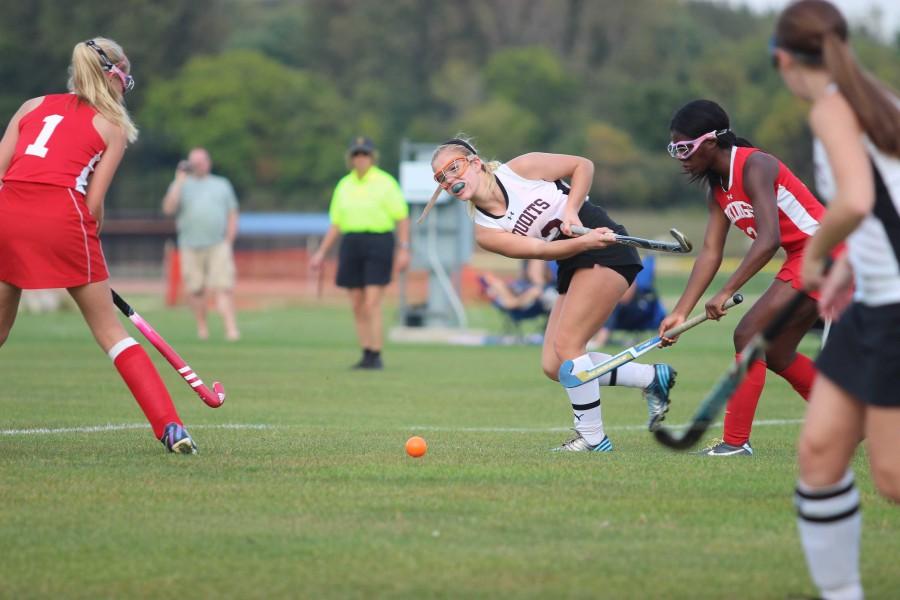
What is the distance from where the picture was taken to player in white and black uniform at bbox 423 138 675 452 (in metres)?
8.05

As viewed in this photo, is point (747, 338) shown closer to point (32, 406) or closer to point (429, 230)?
point (32, 406)

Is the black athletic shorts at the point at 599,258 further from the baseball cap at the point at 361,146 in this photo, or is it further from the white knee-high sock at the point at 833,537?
the baseball cap at the point at 361,146

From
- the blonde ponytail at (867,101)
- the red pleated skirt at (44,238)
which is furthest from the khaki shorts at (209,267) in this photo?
the blonde ponytail at (867,101)

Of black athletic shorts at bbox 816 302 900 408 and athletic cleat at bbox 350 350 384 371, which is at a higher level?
black athletic shorts at bbox 816 302 900 408

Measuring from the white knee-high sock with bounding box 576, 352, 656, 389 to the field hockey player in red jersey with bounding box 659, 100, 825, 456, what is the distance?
373 millimetres

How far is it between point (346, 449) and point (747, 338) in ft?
7.26

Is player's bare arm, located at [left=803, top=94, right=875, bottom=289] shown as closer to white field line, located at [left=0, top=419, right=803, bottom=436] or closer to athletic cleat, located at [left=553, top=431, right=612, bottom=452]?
athletic cleat, located at [left=553, top=431, right=612, bottom=452]

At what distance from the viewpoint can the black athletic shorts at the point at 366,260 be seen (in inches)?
608

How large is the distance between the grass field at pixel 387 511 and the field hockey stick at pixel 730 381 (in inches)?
16.9

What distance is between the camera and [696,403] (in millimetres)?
12016

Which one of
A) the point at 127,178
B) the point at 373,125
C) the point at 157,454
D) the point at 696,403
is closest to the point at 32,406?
the point at 157,454

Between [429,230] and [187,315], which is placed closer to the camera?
[429,230]

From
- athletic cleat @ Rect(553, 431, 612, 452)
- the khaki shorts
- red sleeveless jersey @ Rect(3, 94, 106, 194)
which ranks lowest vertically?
the khaki shorts

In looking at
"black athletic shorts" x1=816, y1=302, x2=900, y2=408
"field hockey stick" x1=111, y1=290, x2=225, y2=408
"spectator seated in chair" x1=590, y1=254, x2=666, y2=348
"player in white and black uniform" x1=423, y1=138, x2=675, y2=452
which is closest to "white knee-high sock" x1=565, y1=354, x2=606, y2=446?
"player in white and black uniform" x1=423, y1=138, x2=675, y2=452
